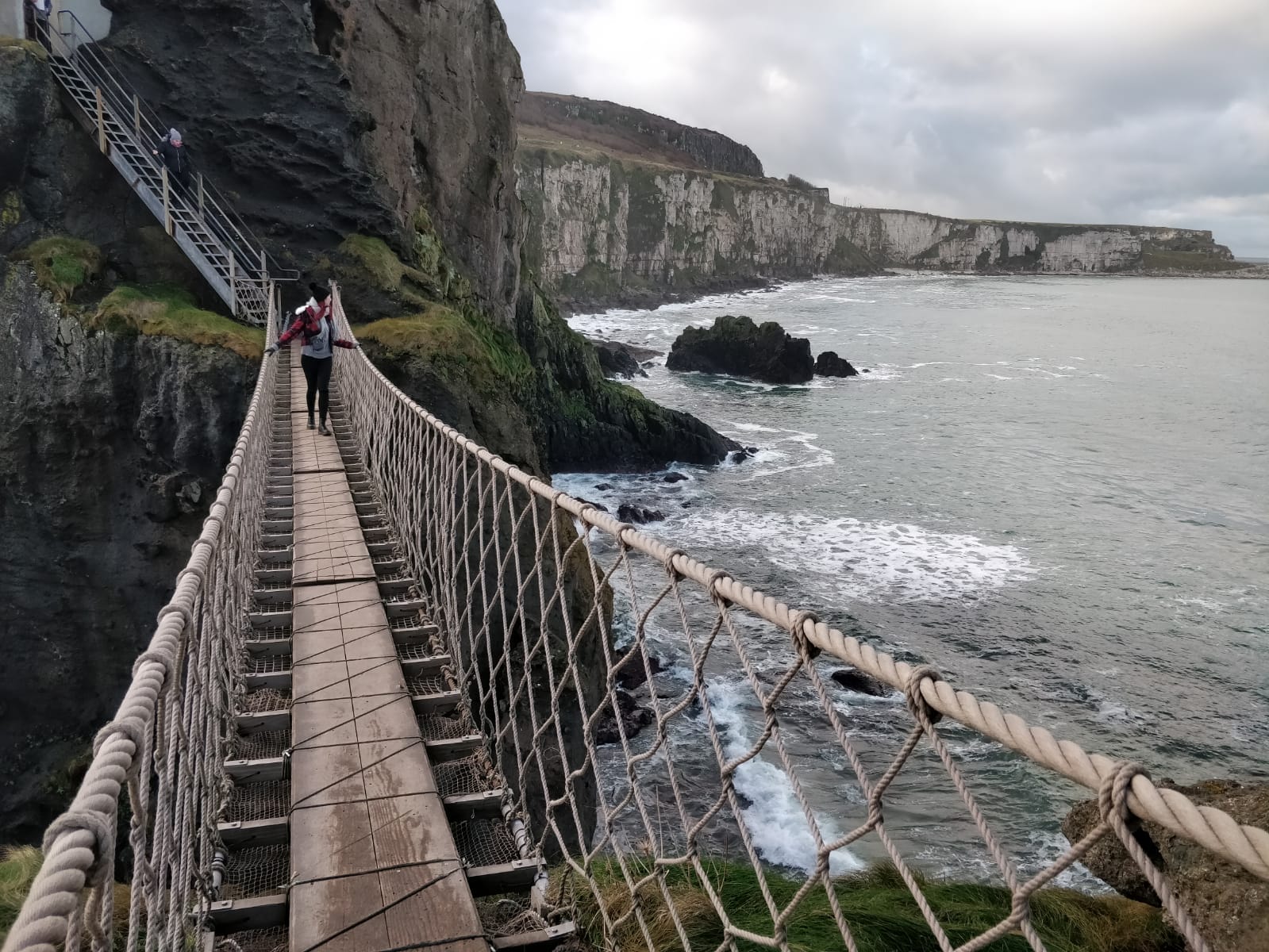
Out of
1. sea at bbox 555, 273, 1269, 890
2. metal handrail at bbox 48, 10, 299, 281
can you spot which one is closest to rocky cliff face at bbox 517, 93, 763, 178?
sea at bbox 555, 273, 1269, 890

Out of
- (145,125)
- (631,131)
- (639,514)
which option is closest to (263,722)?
(145,125)

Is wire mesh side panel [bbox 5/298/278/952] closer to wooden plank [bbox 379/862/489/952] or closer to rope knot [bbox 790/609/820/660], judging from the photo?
wooden plank [bbox 379/862/489/952]

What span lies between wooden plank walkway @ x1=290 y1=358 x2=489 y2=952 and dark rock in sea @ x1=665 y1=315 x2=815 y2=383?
3776cm

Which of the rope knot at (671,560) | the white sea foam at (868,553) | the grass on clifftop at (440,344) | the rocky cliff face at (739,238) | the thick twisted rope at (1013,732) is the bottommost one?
the white sea foam at (868,553)

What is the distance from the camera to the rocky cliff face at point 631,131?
329 feet

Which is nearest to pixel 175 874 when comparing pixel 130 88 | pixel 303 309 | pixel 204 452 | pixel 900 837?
pixel 303 309

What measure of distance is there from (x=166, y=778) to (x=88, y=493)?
950 cm

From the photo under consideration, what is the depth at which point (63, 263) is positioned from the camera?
10195 mm

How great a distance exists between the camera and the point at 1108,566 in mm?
18891

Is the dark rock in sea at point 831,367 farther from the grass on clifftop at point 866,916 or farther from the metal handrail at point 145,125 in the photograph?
the grass on clifftop at point 866,916

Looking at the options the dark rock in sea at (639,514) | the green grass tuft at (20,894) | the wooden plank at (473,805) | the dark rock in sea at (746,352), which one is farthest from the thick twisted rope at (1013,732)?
the dark rock in sea at (746,352)

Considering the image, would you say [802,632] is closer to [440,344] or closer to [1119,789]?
[1119,789]

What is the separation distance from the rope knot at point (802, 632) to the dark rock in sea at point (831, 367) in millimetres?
42408

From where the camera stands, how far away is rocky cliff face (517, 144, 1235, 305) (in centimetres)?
7181
